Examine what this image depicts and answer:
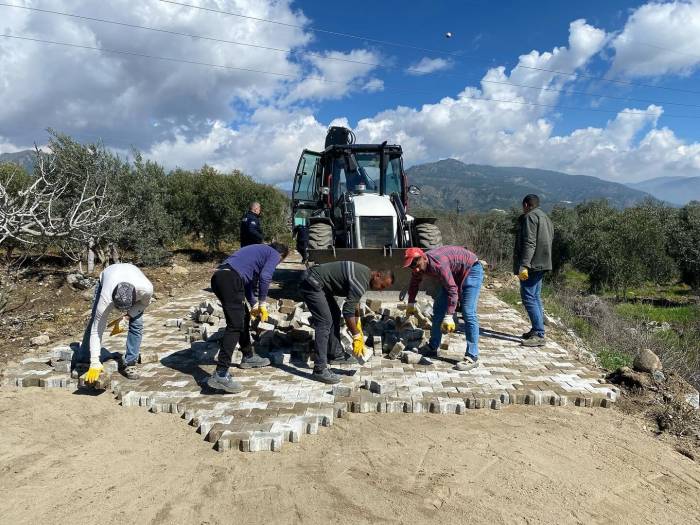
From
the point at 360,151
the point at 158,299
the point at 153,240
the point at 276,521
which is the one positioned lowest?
the point at 276,521

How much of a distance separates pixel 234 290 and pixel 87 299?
608cm

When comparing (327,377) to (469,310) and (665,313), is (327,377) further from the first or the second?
(665,313)

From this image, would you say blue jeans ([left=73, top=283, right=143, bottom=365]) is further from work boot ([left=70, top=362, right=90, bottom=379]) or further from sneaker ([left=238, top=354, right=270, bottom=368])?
sneaker ([left=238, top=354, right=270, bottom=368])

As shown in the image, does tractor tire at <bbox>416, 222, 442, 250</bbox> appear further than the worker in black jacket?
Yes

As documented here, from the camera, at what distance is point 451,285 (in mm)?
5000

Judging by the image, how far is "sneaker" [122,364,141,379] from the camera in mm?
4746

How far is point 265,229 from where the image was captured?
58.0 ft

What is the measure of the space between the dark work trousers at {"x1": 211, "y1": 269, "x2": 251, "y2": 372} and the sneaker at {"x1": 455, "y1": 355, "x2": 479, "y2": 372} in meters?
2.43

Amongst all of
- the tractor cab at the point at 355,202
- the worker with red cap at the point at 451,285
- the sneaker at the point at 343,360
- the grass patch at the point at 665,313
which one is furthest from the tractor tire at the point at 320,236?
the grass patch at the point at 665,313

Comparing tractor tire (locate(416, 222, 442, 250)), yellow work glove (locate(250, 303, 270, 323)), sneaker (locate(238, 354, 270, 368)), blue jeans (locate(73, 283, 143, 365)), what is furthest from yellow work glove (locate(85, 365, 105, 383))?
tractor tire (locate(416, 222, 442, 250))

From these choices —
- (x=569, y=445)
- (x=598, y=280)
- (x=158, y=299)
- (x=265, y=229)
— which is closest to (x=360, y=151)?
(x=158, y=299)

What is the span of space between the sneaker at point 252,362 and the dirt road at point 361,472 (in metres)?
1.21

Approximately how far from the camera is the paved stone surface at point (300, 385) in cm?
387

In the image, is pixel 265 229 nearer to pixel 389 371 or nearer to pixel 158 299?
pixel 158 299
